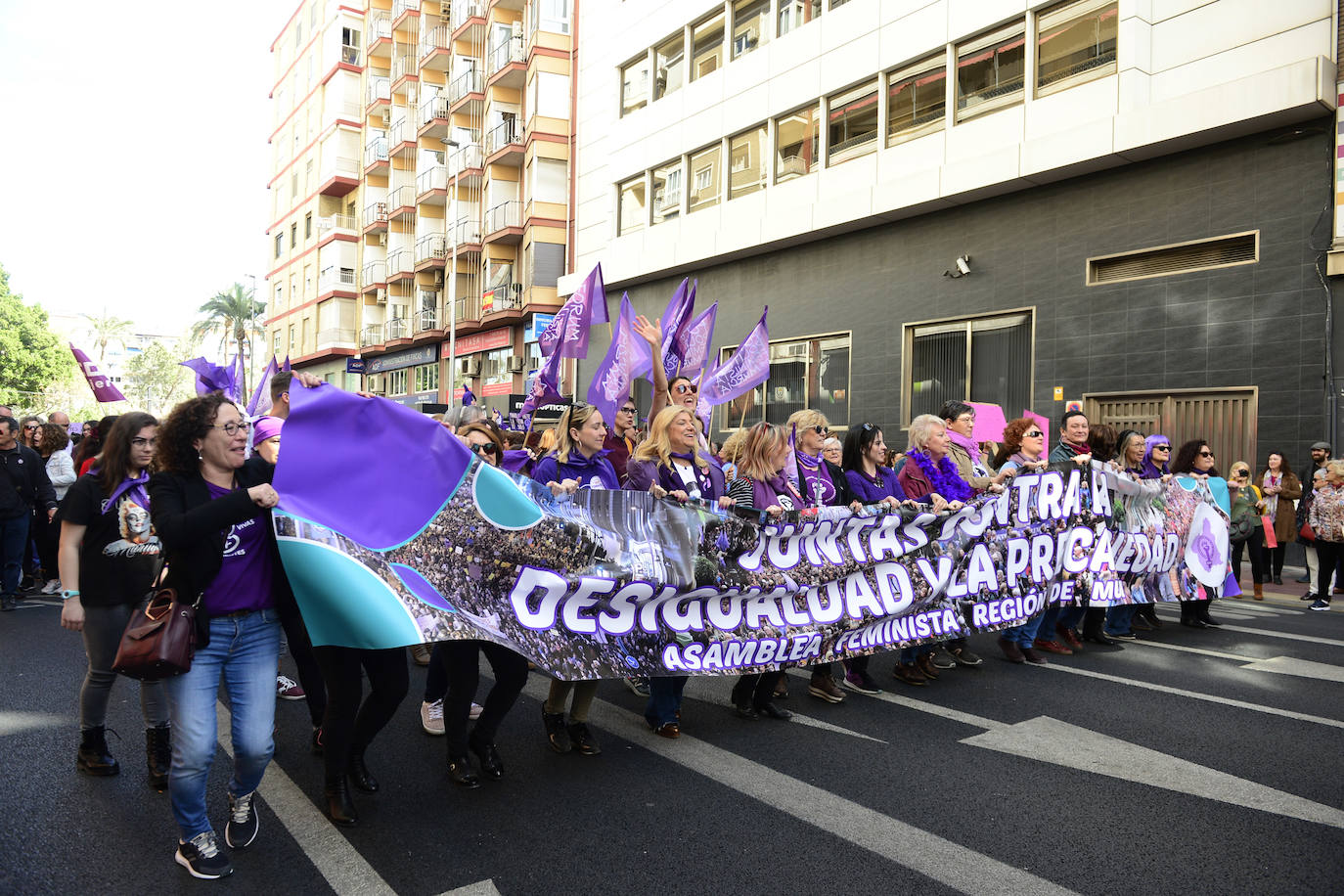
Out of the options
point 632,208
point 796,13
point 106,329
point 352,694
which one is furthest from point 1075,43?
point 106,329

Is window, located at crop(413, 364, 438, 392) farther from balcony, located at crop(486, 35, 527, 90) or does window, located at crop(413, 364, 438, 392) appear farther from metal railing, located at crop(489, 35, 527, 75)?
metal railing, located at crop(489, 35, 527, 75)

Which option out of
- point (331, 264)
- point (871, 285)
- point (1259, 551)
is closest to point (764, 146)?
point (871, 285)

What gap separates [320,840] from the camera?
12.9 feet

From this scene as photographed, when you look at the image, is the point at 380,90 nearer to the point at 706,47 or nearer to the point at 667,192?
the point at 667,192

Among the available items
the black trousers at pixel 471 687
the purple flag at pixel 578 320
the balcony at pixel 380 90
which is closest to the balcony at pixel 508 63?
the balcony at pixel 380 90

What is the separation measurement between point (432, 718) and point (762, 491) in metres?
2.43

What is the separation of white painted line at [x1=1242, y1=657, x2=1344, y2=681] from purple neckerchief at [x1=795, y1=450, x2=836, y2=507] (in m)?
3.62

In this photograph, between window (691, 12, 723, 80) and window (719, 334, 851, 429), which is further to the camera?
window (691, 12, 723, 80)

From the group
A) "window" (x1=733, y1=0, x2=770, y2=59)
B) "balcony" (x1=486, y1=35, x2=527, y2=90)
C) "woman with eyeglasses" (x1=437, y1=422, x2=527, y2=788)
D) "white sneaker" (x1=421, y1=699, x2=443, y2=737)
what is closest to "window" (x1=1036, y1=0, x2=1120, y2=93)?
"window" (x1=733, y1=0, x2=770, y2=59)

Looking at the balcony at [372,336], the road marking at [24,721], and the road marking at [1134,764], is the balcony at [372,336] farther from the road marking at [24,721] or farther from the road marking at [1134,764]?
the road marking at [1134,764]

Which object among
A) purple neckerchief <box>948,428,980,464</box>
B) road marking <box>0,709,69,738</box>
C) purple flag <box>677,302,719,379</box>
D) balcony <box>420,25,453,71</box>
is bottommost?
road marking <box>0,709,69,738</box>

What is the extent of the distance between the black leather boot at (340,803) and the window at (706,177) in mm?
19624

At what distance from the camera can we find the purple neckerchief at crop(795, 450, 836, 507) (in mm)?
6508

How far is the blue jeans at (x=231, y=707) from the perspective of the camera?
11.6ft
